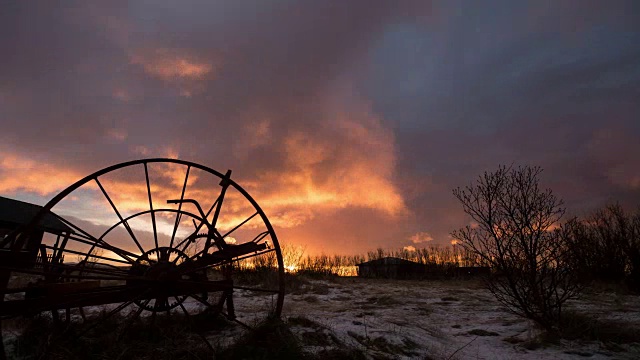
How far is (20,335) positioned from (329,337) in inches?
184

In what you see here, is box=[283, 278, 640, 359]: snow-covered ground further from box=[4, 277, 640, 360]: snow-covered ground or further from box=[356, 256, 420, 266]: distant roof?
box=[356, 256, 420, 266]: distant roof

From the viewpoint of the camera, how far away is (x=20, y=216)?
6.68m

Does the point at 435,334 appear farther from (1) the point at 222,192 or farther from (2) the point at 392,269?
(2) the point at 392,269

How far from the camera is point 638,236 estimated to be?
15867 millimetres

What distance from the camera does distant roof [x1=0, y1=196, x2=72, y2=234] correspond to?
6286 millimetres

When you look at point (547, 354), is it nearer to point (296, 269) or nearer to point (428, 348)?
point (428, 348)

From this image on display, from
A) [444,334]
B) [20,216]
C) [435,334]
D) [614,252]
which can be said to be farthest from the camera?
[614,252]

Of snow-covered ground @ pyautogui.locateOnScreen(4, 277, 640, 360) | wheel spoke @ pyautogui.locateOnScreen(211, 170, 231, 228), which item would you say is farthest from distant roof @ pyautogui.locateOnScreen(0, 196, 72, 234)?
wheel spoke @ pyautogui.locateOnScreen(211, 170, 231, 228)

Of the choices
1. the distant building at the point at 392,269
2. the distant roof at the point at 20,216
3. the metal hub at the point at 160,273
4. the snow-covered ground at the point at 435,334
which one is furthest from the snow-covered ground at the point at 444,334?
the distant building at the point at 392,269

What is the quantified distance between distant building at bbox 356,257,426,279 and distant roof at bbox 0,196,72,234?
20639mm

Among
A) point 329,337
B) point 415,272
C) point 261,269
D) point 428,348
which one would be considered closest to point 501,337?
point 428,348

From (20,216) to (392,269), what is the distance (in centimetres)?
2175

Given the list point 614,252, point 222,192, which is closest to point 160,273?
point 222,192

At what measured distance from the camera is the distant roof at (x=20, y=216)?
6286 mm
